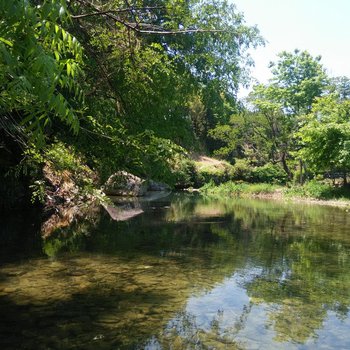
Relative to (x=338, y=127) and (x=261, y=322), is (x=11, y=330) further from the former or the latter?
(x=338, y=127)

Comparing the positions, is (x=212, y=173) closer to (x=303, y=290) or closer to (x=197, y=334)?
(x=303, y=290)

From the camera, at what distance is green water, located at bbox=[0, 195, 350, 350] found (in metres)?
5.12

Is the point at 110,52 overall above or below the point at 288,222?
above

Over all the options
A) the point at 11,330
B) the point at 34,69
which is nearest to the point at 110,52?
the point at 11,330

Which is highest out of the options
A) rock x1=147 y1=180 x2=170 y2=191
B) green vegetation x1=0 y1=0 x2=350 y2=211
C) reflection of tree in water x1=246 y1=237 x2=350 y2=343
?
green vegetation x1=0 y1=0 x2=350 y2=211

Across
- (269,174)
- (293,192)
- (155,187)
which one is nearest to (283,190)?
(293,192)

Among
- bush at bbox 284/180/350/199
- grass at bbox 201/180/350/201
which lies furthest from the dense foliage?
grass at bbox 201/180/350/201

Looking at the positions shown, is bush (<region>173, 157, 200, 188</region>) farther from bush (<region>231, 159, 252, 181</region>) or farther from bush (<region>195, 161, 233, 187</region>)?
bush (<region>231, 159, 252, 181</region>)

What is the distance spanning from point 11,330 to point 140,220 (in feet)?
37.6

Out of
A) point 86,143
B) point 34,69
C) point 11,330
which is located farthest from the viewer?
point 86,143

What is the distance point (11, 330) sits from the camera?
5090 millimetres

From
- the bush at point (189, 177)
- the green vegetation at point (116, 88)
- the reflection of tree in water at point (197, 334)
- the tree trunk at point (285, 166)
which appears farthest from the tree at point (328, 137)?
the reflection of tree in water at point (197, 334)

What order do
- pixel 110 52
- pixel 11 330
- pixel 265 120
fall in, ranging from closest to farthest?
pixel 11 330 < pixel 110 52 < pixel 265 120

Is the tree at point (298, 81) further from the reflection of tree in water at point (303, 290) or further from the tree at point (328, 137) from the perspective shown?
the reflection of tree in water at point (303, 290)
